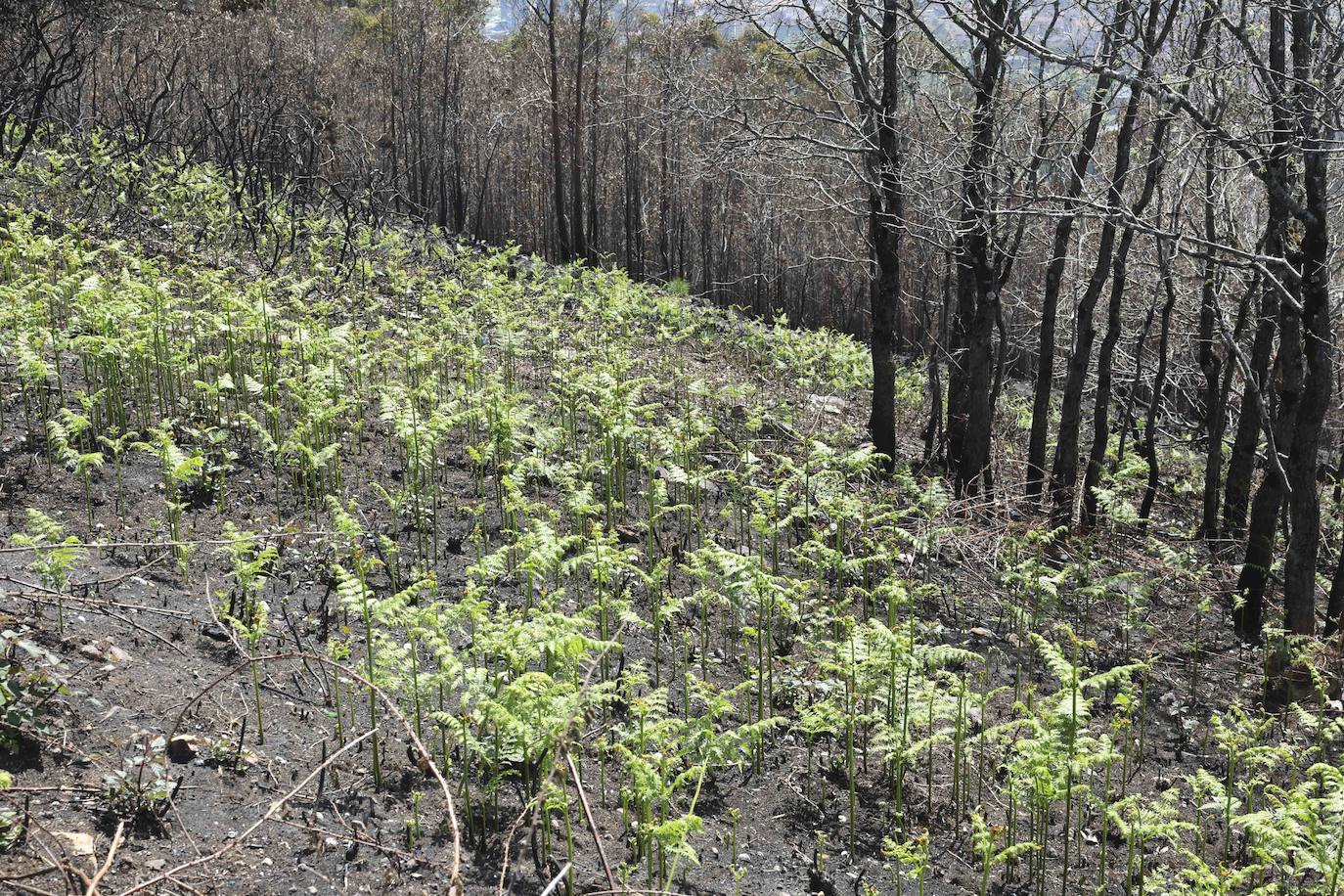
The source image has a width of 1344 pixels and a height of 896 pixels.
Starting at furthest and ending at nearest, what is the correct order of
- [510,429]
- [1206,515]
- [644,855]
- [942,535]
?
1. [1206,515]
2. [942,535]
3. [510,429]
4. [644,855]

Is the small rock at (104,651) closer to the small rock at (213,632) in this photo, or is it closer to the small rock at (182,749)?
the small rock at (213,632)

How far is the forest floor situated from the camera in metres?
3.84

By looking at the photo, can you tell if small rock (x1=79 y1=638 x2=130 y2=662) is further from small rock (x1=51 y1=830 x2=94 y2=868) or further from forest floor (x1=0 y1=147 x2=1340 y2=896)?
small rock (x1=51 y1=830 x2=94 y2=868)

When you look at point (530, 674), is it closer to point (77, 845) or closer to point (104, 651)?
point (77, 845)

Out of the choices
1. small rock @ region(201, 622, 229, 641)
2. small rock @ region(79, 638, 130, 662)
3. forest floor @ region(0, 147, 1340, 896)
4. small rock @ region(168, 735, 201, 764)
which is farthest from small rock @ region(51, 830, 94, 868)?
small rock @ region(201, 622, 229, 641)

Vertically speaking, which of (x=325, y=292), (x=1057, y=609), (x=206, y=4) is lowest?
(x=1057, y=609)

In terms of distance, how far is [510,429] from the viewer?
732cm

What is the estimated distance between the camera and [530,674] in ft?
13.0

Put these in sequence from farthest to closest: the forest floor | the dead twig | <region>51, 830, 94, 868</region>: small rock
A: the forest floor < <region>51, 830, 94, 868</region>: small rock < the dead twig

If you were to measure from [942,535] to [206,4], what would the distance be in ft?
83.4

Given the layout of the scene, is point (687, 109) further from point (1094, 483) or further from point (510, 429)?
point (1094, 483)

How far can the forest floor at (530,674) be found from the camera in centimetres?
384

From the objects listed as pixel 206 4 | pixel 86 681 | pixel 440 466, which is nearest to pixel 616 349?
pixel 440 466

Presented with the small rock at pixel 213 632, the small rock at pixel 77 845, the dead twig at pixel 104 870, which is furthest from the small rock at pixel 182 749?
the dead twig at pixel 104 870
